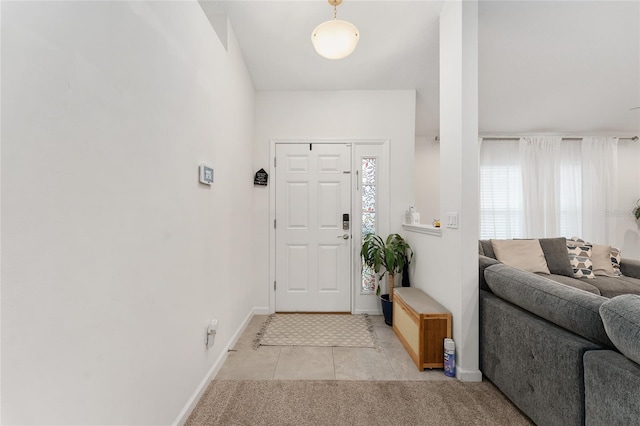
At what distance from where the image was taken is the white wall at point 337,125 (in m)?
3.21

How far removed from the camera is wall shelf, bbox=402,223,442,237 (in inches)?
87.6

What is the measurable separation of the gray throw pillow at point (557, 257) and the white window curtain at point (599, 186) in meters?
2.26

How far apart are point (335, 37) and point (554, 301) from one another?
2001 mm

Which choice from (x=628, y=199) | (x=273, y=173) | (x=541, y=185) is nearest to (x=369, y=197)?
(x=273, y=173)

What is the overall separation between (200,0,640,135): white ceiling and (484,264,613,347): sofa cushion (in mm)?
1994

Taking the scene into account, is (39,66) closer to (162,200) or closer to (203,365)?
(162,200)

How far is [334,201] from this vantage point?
10.6ft

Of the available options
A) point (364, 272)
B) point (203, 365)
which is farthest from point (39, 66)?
point (364, 272)

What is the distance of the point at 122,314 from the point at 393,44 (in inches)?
110

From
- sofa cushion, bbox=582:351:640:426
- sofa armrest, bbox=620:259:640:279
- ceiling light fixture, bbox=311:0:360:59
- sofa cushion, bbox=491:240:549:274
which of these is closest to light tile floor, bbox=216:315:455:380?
sofa cushion, bbox=582:351:640:426

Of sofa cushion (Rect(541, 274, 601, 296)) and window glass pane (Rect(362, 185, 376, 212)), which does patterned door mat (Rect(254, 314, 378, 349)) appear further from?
sofa cushion (Rect(541, 274, 601, 296))

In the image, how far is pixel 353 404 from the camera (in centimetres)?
161

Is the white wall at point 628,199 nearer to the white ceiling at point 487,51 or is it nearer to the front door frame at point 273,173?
the white ceiling at point 487,51

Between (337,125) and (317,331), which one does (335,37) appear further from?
(317,331)
